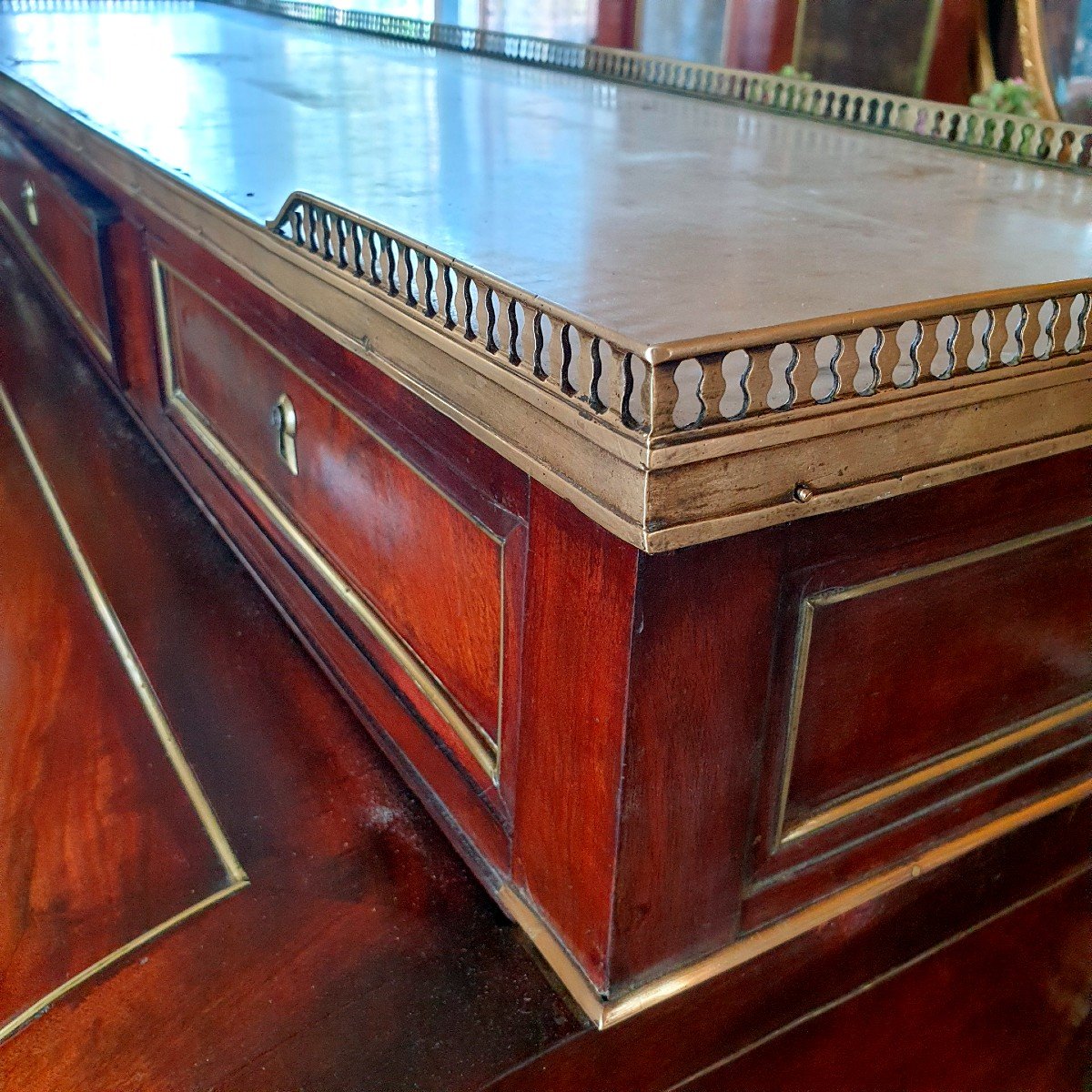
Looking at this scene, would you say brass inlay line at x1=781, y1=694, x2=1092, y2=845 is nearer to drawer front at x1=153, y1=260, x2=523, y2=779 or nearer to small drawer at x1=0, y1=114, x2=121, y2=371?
drawer front at x1=153, y1=260, x2=523, y2=779

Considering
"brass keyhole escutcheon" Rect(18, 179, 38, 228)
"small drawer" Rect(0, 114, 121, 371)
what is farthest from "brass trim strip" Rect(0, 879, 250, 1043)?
"brass keyhole escutcheon" Rect(18, 179, 38, 228)

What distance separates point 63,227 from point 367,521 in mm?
1063

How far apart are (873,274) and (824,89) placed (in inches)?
30.6

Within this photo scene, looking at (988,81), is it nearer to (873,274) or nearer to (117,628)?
(873,274)

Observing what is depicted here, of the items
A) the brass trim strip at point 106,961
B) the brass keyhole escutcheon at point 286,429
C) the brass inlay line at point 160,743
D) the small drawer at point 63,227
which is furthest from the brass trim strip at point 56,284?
the brass trim strip at point 106,961

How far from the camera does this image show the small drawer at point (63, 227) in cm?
139

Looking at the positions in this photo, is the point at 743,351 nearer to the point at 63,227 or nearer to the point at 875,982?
the point at 875,982

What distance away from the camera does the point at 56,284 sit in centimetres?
184

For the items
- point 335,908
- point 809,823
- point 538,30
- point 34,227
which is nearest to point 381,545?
point 335,908

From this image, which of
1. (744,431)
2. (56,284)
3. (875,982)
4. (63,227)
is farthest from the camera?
(56,284)

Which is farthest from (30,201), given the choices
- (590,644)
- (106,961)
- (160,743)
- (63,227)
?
(590,644)

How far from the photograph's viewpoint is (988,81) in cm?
138

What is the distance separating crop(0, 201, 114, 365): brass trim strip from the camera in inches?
61.9

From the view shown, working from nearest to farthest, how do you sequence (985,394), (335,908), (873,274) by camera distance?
(985,394) < (873,274) < (335,908)
